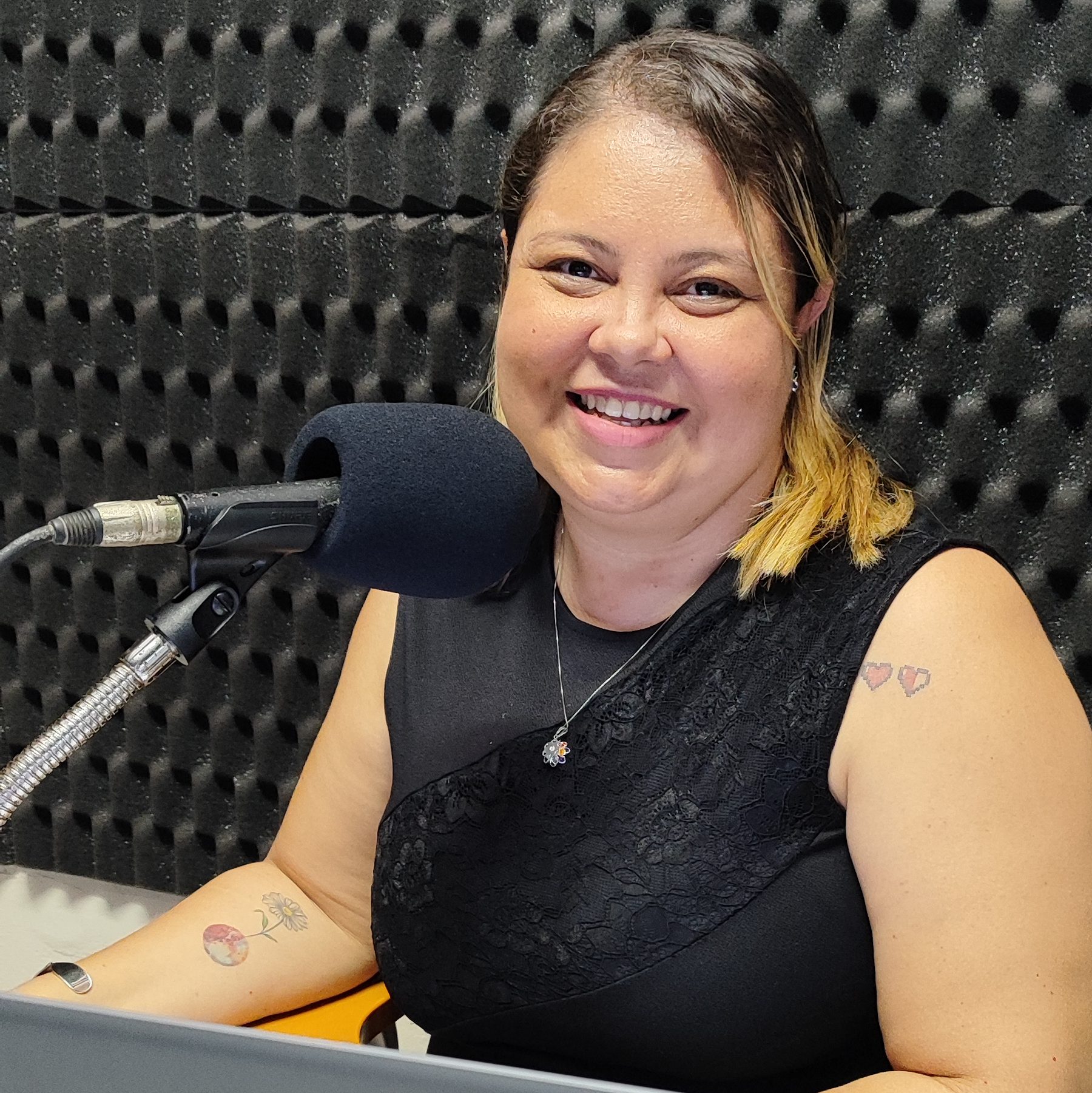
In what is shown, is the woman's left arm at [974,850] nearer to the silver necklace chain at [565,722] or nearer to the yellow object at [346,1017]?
the silver necklace chain at [565,722]

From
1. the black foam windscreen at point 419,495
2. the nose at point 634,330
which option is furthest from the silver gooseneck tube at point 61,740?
the nose at point 634,330

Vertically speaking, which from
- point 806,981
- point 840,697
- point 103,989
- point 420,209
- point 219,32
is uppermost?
point 219,32

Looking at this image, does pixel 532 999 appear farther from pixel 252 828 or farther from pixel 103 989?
pixel 252 828

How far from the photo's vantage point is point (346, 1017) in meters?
1.16

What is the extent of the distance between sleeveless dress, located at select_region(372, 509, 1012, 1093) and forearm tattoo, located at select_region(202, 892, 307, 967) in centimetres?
9

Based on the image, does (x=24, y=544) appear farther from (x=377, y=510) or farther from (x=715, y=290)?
(x=715, y=290)

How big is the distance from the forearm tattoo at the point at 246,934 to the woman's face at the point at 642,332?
47cm

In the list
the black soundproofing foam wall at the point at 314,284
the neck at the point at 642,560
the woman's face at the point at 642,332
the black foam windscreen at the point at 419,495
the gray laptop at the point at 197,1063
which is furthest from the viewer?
the black soundproofing foam wall at the point at 314,284

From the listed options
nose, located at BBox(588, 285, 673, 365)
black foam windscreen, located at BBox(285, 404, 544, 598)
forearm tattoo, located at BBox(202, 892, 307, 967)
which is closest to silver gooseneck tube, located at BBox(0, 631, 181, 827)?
black foam windscreen, located at BBox(285, 404, 544, 598)

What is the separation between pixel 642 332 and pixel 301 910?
623 mm

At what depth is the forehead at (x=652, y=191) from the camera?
938 millimetres

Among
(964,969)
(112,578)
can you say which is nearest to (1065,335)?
(964,969)

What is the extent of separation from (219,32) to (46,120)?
0.89 feet

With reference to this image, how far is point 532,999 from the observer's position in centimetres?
104
